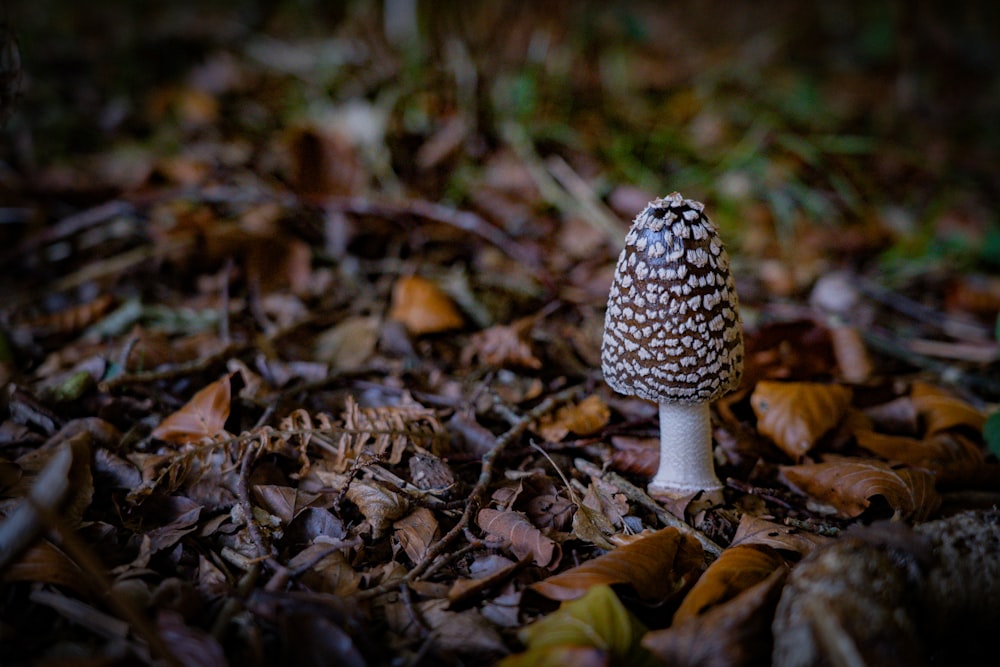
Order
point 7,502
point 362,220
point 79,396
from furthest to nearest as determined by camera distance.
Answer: point 362,220 < point 79,396 < point 7,502

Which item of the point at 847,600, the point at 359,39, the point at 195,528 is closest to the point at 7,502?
the point at 195,528

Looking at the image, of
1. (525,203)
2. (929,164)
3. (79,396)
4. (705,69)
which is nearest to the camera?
(79,396)

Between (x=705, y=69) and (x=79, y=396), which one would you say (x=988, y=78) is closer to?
(x=705, y=69)

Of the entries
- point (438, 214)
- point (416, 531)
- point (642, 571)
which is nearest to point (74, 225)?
point (438, 214)

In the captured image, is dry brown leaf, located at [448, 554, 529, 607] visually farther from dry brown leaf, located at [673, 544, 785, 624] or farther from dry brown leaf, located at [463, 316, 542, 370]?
dry brown leaf, located at [463, 316, 542, 370]

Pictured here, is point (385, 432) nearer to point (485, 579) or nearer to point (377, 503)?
point (377, 503)

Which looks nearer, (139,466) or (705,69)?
(139,466)

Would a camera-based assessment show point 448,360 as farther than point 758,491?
Yes

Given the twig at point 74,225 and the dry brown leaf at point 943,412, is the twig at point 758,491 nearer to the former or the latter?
the dry brown leaf at point 943,412
